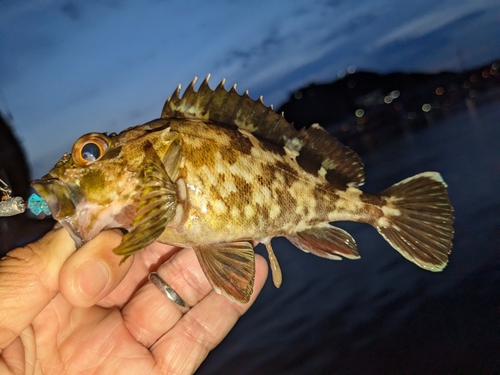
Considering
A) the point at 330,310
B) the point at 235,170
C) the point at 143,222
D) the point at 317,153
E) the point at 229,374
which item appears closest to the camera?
the point at 143,222

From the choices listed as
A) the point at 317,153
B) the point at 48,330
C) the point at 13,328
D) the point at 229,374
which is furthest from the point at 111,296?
the point at 229,374

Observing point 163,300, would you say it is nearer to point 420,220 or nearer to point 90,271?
point 90,271

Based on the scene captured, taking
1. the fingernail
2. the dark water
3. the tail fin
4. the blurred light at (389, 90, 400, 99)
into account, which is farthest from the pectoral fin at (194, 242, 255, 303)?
the blurred light at (389, 90, 400, 99)

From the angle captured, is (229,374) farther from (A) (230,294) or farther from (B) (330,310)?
(A) (230,294)

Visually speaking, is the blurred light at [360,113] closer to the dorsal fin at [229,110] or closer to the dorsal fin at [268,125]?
the dorsal fin at [268,125]

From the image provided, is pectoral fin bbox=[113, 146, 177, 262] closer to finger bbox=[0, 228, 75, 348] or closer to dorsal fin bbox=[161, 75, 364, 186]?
finger bbox=[0, 228, 75, 348]
